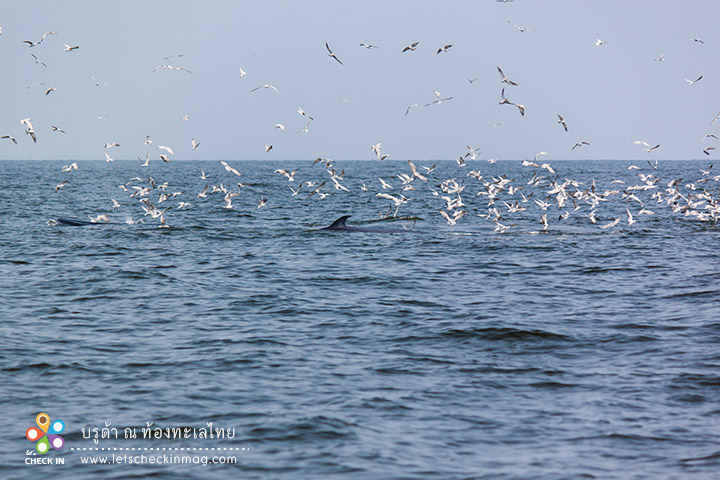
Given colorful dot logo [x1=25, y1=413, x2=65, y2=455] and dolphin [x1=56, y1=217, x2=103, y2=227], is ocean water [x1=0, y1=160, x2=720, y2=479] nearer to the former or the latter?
colorful dot logo [x1=25, y1=413, x2=65, y2=455]

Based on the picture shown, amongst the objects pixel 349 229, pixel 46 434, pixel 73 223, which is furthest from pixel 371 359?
pixel 73 223

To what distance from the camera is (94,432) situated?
9977 mm

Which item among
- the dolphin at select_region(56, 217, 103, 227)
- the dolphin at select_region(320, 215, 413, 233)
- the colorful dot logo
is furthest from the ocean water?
the dolphin at select_region(56, 217, 103, 227)

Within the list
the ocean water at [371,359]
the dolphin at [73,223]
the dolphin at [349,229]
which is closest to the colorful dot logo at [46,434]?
the ocean water at [371,359]

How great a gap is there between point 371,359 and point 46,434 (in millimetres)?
5261

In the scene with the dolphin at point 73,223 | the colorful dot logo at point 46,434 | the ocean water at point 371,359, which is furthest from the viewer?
the dolphin at point 73,223

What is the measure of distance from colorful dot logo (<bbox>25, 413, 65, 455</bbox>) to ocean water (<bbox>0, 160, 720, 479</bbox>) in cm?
12

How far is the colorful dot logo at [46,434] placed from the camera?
9.57m

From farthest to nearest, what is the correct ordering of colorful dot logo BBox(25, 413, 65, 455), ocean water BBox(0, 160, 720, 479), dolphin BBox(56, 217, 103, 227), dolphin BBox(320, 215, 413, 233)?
dolphin BBox(56, 217, 103, 227)
dolphin BBox(320, 215, 413, 233)
colorful dot logo BBox(25, 413, 65, 455)
ocean water BBox(0, 160, 720, 479)

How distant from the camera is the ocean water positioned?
31.0ft

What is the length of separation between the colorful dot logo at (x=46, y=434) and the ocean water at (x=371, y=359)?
12cm

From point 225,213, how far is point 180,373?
113 feet

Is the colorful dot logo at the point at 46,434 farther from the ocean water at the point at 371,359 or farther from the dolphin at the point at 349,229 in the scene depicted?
the dolphin at the point at 349,229

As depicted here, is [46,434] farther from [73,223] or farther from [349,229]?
[73,223]
